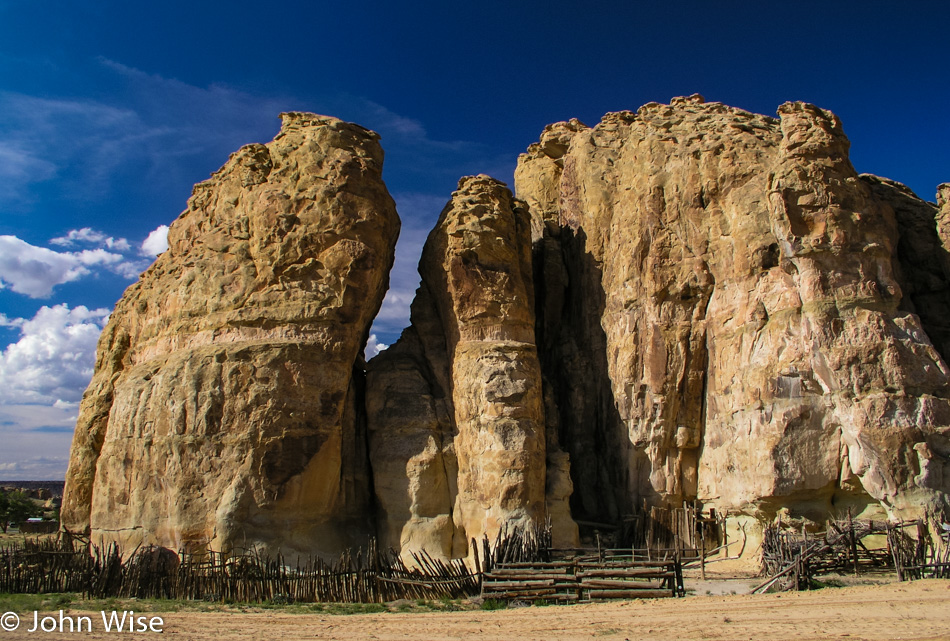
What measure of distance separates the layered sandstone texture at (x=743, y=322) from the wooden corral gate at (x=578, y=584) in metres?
6.20

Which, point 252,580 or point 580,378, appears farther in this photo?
point 580,378

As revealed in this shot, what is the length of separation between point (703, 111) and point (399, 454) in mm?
17191

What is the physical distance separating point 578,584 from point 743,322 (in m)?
10.8

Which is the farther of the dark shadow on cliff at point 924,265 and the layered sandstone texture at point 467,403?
the dark shadow on cliff at point 924,265

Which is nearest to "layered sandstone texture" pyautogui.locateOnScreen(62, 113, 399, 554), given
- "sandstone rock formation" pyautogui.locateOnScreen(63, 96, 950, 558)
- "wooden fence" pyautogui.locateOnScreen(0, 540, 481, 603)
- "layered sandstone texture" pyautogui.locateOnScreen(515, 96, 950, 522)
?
"sandstone rock formation" pyautogui.locateOnScreen(63, 96, 950, 558)

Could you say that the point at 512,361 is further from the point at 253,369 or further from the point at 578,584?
the point at 578,584

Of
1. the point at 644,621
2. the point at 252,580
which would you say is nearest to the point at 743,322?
the point at 644,621

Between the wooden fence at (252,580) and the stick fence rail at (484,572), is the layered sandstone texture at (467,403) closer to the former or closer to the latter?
the stick fence rail at (484,572)

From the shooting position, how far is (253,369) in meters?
20.1

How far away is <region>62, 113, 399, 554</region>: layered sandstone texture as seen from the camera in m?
19.3

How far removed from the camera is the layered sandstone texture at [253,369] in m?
19.3

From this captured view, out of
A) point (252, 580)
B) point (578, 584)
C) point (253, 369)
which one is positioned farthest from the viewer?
point (253, 369)

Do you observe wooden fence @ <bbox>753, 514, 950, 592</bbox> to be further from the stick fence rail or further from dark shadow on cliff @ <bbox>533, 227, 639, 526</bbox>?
dark shadow on cliff @ <bbox>533, 227, 639, 526</bbox>

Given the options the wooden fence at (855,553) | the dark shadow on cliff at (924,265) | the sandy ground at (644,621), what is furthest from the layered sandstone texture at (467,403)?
the dark shadow on cliff at (924,265)
